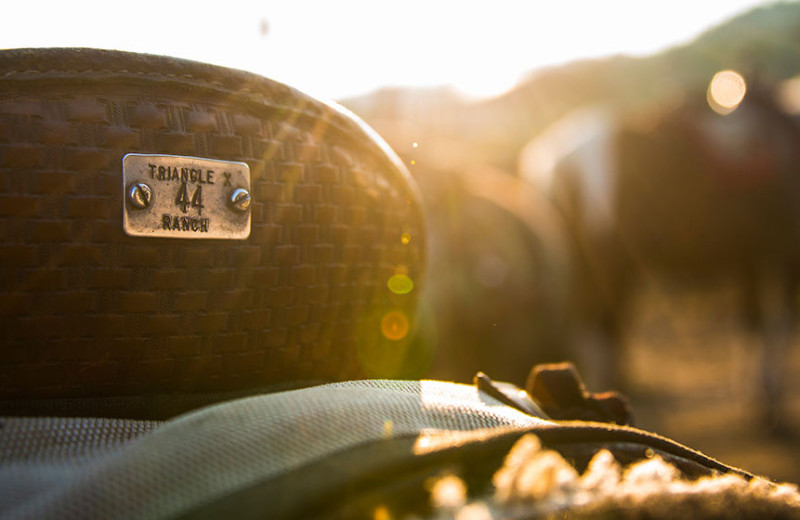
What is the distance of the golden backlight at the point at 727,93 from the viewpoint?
3.20 metres

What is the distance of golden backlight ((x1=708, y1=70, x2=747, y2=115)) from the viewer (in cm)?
320

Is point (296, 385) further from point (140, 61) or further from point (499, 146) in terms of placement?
point (499, 146)

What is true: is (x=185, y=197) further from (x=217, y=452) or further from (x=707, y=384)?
(x=707, y=384)

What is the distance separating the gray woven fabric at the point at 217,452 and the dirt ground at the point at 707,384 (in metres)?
2.13

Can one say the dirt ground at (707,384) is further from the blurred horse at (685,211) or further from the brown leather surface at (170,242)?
the brown leather surface at (170,242)

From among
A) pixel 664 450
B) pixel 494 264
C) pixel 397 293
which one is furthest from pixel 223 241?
pixel 494 264

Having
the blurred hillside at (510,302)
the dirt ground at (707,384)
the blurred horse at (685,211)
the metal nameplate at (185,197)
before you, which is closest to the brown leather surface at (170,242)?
the metal nameplate at (185,197)

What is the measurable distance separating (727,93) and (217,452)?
364cm

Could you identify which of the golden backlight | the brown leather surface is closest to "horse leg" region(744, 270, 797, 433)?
the golden backlight

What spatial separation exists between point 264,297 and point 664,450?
30 cm

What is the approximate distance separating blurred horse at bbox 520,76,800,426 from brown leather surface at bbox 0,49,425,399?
2578mm

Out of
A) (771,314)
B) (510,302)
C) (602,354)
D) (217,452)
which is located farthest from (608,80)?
(217,452)

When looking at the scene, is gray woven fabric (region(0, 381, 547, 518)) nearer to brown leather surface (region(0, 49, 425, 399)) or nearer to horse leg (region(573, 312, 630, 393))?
brown leather surface (region(0, 49, 425, 399))

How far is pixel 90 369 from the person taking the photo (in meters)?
0.46
